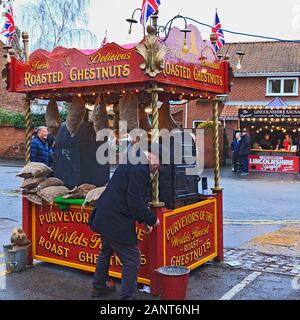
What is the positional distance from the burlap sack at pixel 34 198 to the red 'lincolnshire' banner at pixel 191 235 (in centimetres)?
185

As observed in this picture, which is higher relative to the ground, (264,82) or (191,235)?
(264,82)

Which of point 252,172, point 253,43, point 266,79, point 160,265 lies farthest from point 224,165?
point 160,265

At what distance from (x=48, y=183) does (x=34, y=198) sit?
28cm

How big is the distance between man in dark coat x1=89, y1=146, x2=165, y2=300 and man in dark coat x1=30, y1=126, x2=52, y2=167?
484cm

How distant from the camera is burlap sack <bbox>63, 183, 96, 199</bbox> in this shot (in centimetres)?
617

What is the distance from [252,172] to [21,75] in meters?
16.0

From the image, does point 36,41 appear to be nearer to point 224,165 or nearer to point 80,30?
point 80,30

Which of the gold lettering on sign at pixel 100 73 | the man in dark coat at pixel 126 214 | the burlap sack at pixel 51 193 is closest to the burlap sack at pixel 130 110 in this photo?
the gold lettering on sign at pixel 100 73

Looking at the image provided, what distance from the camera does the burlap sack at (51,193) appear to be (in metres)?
6.22

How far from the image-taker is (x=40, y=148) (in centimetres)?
944

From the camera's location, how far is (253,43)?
32312 millimetres

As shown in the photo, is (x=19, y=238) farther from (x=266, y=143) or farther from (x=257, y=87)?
(x=257, y=87)

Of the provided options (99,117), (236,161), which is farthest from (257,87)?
(99,117)
